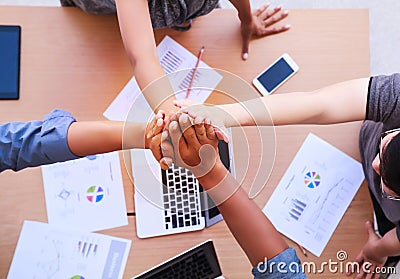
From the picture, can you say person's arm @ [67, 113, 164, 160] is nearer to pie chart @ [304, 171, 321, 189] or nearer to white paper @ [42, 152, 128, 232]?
white paper @ [42, 152, 128, 232]

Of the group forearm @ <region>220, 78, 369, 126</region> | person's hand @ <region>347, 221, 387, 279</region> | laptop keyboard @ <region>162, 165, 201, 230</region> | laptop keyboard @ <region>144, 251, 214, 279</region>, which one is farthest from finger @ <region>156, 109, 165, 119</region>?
person's hand @ <region>347, 221, 387, 279</region>

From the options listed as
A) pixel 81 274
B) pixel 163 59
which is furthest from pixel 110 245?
pixel 163 59

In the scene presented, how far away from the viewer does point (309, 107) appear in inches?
32.8

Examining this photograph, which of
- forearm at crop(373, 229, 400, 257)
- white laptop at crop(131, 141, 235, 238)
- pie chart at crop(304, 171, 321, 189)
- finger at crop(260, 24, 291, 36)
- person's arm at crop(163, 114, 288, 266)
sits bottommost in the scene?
forearm at crop(373, 229, 400, 257)

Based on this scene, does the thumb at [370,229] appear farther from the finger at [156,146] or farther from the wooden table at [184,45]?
the finger at [156,146]

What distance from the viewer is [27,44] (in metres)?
0.95

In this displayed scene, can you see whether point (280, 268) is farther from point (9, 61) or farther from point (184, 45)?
point (9, 61)

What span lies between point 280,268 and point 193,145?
9.1 inches

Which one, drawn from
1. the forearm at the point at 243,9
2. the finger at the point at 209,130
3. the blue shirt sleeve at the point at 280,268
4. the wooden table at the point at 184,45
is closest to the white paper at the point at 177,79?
the wooden table at the point at 184,45

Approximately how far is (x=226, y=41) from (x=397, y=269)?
789 millimetres

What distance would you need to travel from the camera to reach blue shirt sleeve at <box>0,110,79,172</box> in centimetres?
81

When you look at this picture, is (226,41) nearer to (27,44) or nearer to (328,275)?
(27,44)

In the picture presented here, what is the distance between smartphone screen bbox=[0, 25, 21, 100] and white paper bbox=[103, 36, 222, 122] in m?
0.18

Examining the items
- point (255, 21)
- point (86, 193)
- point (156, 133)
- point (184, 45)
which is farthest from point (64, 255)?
point (255, 21)
